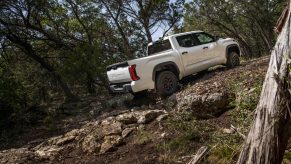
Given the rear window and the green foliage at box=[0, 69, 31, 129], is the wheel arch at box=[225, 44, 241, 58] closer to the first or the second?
the rear window

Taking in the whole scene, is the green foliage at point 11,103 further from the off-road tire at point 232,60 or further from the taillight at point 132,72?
the off-road tire at point 232,60

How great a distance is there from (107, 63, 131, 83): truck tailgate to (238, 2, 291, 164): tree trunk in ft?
22.7

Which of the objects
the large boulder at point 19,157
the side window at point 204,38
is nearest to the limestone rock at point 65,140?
the large boulder at point 19,157

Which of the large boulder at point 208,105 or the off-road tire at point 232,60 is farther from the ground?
the off-road tire at point 232,60

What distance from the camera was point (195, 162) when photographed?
5.17 meters

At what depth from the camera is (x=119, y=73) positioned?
419 inches

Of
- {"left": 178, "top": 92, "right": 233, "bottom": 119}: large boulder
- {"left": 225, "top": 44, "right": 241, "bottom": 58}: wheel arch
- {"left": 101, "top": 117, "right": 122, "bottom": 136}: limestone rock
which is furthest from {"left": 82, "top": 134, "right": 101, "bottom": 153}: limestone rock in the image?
{"left": 225, "top": 44, "right": 241, "bottom": 58}: wheel arch

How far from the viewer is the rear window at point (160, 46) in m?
11.9

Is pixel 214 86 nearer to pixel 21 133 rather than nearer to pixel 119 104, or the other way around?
pixel 119 104

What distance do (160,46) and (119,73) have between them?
7.53ft

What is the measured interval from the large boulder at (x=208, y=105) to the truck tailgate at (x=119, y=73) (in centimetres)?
310

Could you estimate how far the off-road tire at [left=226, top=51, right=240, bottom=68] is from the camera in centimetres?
1297

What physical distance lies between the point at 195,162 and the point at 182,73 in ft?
21.2

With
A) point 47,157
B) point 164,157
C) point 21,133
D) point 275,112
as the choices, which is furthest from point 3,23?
point 275,112
